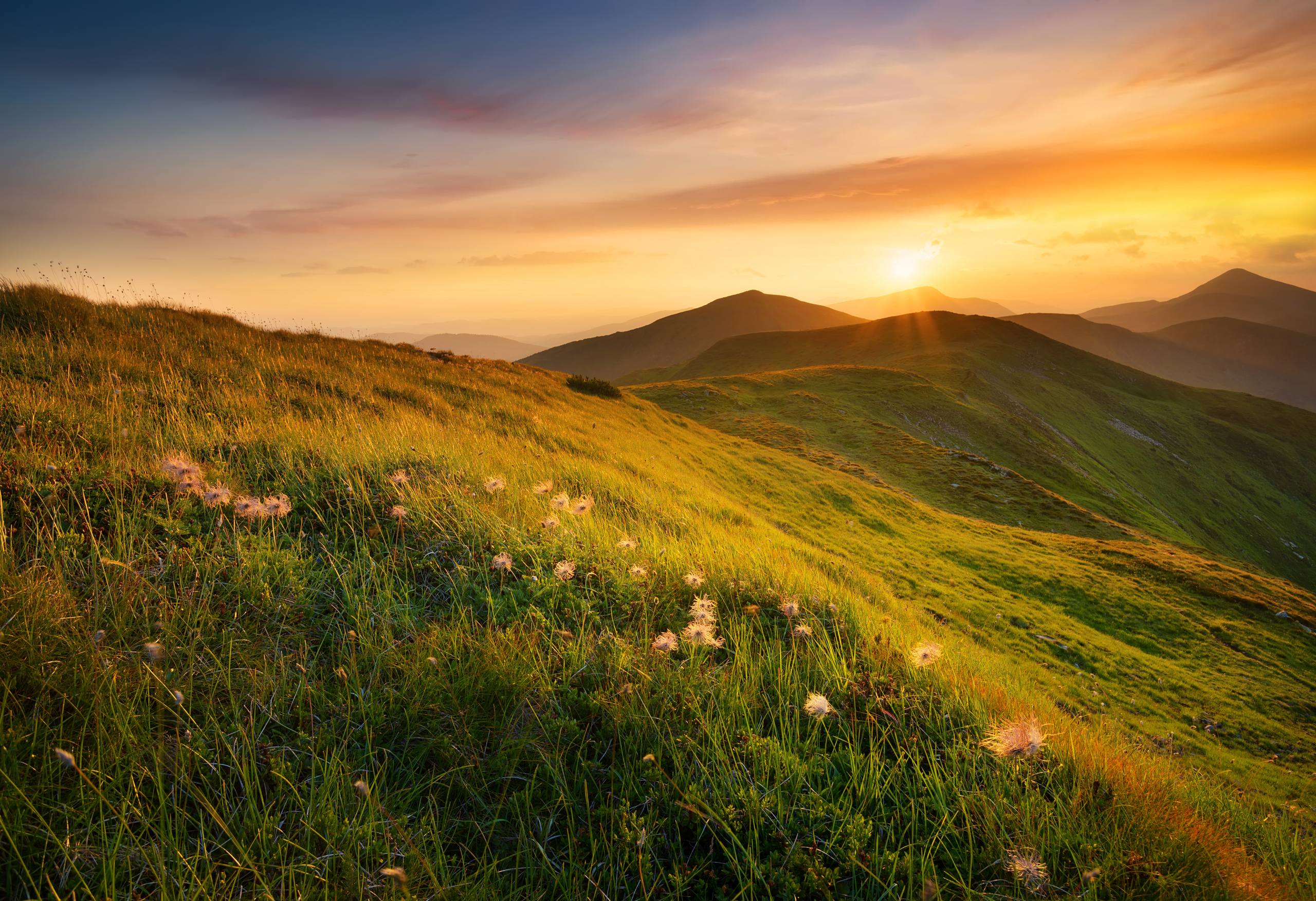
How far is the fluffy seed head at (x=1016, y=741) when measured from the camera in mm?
2957

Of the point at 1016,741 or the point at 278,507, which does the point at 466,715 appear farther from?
the point at 1016,741

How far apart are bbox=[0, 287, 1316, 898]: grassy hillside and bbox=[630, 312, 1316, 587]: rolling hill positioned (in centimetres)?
2765

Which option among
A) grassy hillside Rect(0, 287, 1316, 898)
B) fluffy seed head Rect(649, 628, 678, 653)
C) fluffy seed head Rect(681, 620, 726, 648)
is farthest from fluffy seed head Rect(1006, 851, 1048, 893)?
fluffy seed head Rect(649, 628, 678, 653)

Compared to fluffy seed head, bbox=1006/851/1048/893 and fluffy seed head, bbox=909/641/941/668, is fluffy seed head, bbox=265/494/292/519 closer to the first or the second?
fluffy seed head, bbox=909/641/941/668

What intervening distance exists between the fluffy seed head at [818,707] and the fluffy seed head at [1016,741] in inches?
35.4

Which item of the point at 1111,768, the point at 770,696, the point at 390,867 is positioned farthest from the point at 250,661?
the point at 1111,768

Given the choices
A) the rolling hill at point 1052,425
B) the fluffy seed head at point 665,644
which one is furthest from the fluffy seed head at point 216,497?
the rolling hill at point 1052,425

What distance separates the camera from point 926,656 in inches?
147

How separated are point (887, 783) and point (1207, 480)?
299 feet

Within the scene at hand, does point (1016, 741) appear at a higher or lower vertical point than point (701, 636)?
lower

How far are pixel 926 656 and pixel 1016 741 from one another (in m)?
0.77

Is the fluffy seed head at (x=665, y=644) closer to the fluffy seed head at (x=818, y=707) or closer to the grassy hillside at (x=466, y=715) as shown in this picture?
the grassy hillside at (x=466, y=715)

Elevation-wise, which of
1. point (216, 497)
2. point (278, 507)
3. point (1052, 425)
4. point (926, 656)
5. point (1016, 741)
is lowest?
point (1052, 425)

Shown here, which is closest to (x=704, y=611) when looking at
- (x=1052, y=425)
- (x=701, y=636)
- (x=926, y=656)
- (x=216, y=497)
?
(x=701, y=636)
